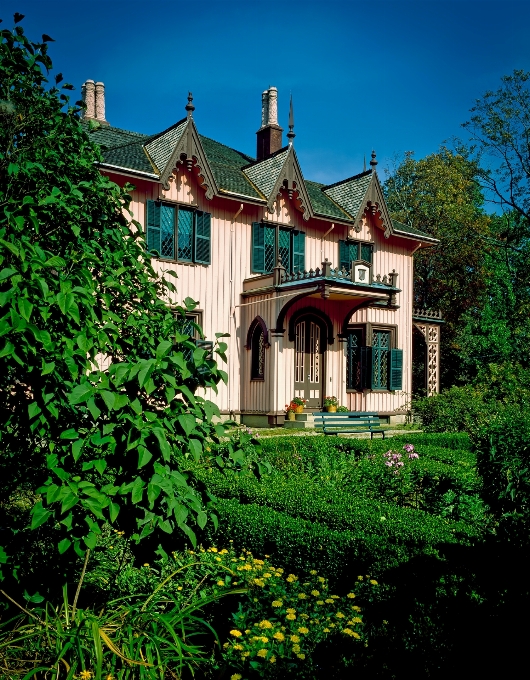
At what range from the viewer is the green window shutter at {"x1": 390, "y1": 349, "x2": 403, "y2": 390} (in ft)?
79.0

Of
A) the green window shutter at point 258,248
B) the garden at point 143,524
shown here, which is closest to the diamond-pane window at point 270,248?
the green window shutter at point 258,248

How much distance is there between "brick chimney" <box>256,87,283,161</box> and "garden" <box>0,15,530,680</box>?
2105 centimetres

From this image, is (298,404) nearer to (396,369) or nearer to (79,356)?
(396,369)

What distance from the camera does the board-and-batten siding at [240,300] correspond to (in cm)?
1986

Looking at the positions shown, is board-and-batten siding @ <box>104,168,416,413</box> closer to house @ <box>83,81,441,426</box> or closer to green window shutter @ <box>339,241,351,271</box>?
house @ <box>83,81,441,426</box>

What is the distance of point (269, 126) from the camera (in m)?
25.7

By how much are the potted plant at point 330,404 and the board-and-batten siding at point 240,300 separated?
55cm

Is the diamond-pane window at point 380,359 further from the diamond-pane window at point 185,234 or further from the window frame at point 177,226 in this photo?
the diamond-pane window at point 185,234

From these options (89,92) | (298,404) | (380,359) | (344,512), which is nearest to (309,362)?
(298,404)

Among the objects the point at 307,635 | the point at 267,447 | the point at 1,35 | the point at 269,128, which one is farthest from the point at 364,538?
the point at 269,128

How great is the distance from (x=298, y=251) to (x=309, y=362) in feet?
12.1

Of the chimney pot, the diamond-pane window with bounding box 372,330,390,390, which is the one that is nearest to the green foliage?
the diamond-pane window with bounding box 372,330,390,390

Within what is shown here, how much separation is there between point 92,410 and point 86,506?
0.50 m

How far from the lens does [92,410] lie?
10.5ft
